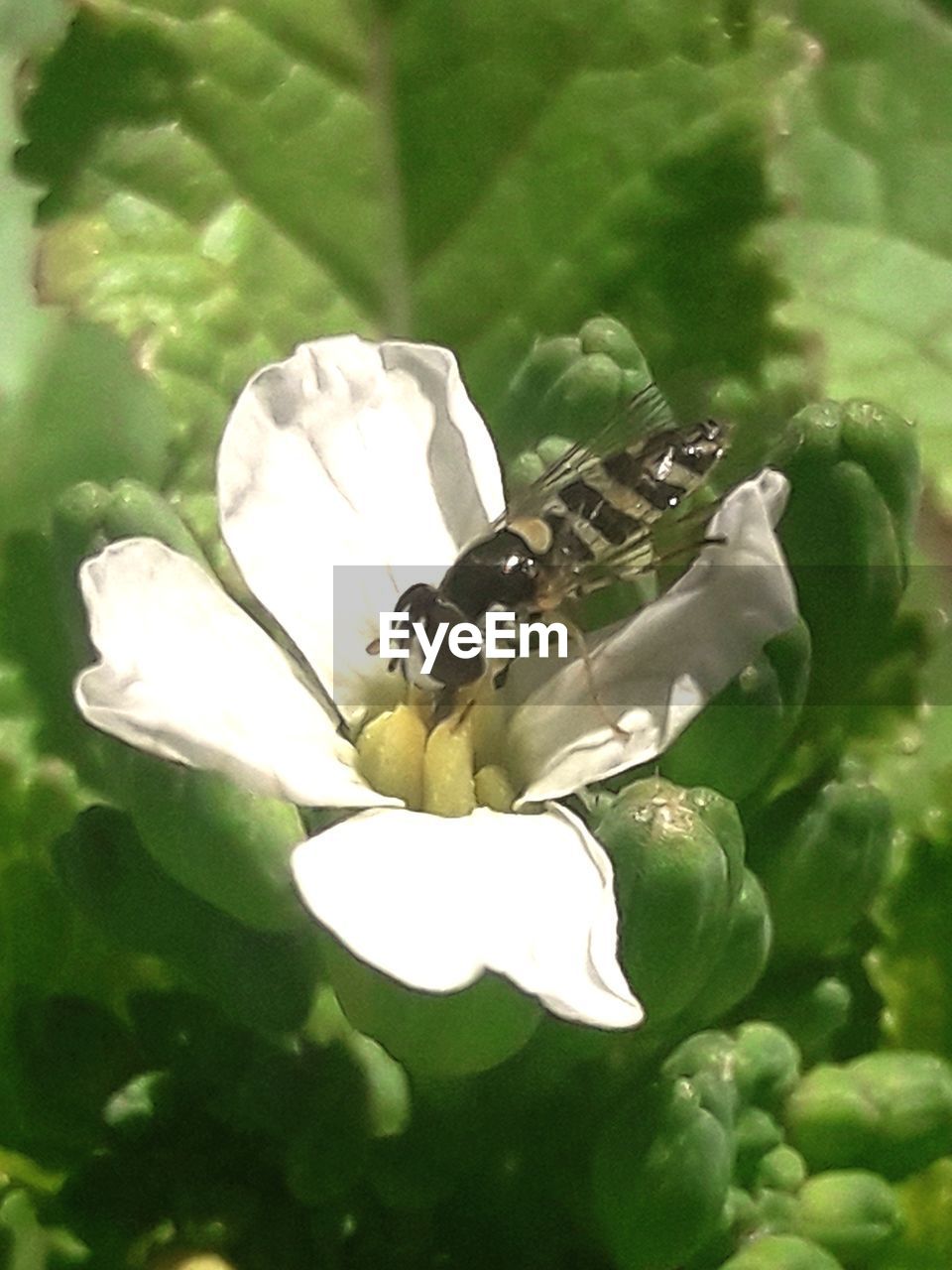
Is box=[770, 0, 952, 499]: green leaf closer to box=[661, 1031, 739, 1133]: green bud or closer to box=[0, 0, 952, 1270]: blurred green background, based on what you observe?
box=[0, 0, 952, 1270]: blurred green background

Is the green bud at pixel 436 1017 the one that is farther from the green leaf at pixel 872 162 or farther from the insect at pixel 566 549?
the green leaf at pixel 872 162

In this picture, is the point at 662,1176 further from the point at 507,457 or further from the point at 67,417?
the point at 67,417

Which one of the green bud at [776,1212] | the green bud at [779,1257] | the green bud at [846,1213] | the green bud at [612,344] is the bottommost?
the green bud at [846,1213]

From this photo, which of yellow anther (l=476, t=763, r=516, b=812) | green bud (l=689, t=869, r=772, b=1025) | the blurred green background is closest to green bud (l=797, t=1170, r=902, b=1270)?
the blurred green background

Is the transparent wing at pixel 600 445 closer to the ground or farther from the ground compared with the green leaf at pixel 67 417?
farther from the ground

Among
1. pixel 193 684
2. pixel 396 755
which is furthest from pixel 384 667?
pixel 193 684

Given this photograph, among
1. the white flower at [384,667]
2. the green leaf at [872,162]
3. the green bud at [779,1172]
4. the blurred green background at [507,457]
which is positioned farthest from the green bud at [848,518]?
the green leaf at [872,162]

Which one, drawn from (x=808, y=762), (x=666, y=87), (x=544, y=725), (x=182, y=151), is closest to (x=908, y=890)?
(x=808, y=762)
